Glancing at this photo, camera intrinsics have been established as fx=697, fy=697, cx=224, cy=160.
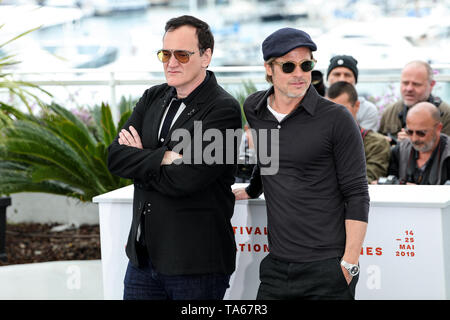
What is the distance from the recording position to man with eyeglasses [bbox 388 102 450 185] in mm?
4848

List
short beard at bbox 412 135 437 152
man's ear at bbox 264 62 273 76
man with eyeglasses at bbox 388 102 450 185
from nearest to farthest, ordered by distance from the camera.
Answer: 1. man's ear at bbox 264 62 273 76
2. man with eyeglasses at bbox 388 102 450 185
3. short beard at bbox 412 135 437 152

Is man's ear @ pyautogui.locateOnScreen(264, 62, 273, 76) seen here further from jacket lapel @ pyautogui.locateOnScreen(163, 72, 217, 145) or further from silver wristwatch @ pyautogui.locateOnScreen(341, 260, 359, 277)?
silver wristwatch @ pyautogui.locateOnScreen(341, 260, 359, 277)

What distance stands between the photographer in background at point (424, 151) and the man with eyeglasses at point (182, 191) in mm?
2243

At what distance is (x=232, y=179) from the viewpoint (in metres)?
3.14

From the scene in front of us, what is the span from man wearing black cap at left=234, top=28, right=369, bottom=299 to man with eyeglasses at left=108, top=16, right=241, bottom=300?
26cm

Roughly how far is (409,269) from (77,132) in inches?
134

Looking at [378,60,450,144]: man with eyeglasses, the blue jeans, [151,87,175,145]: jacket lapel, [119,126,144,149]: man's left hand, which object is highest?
[378,60,450,144]: man with eyeglasses

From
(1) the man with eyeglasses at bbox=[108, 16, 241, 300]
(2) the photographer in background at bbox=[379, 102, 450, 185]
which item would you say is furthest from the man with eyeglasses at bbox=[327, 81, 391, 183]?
(1) the man with eyeglasses at bbox=[108, 16, 241, 300]

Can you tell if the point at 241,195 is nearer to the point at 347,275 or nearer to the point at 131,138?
the point at 131,138

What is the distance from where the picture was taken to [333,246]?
2.83 metres

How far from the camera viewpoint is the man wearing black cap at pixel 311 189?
110 inches

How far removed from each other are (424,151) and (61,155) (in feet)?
9.92

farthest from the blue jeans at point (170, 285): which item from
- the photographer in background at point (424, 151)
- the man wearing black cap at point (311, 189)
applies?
the photographer in background at point (424, 151)

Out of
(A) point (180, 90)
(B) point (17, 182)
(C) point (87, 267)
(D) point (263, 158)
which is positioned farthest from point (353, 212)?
(B) point (17, 182)
